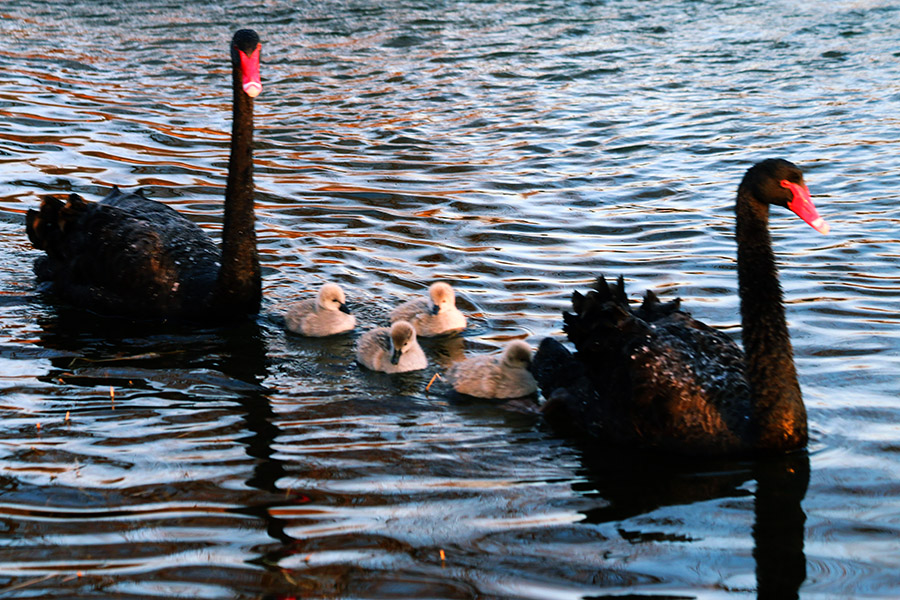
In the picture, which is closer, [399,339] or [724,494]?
[724,494]

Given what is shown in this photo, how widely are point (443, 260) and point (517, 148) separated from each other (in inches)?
136

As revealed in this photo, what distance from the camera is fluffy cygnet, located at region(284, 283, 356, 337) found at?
20.9ft

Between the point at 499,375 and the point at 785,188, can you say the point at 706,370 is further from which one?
the point at 499,375

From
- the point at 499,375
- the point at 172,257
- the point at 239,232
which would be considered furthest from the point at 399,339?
the point at 172,257

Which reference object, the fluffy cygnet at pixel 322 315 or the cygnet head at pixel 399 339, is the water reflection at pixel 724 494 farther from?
the fluffy cygnet at pixel 322 315

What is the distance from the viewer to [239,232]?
6.39 metres

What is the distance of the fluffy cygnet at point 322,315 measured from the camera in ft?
20.9

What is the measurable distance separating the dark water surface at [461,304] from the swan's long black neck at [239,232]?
237 mm

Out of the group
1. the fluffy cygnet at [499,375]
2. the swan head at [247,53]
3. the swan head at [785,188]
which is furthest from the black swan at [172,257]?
the swan head at [785,188]

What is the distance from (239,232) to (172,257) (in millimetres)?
488

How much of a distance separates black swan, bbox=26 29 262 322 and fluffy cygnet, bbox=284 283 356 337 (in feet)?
0.97

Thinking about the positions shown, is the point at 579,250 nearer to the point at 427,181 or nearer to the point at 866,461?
the point at 427,181

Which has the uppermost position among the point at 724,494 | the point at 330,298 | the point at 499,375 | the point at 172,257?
the point at 172,257

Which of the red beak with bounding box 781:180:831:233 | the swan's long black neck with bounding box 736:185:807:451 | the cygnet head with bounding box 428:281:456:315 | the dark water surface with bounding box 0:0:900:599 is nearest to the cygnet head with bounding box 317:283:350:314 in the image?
the dark water surface with bounding box 0:0:900:599
